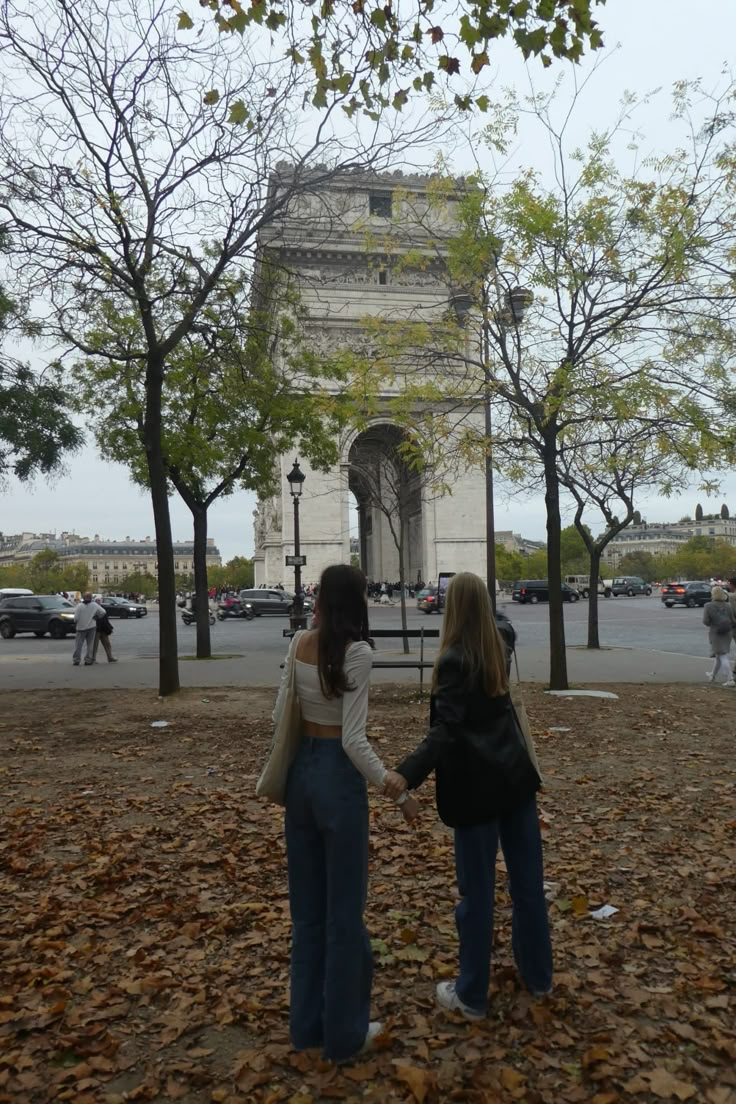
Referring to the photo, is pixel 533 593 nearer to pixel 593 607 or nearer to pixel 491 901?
pixel 593 607

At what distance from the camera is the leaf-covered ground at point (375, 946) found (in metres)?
3.34

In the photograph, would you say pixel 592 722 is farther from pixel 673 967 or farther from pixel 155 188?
pixel 155 188

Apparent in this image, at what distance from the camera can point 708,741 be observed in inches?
377

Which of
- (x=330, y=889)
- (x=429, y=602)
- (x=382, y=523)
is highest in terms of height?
(x=382, y=523)

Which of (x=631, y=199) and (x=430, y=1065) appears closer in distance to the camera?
(x=430, y=1065)

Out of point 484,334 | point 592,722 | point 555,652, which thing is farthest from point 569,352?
point 592,722

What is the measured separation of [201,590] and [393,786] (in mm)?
18320

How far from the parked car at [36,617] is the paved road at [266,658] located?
0.78 metres

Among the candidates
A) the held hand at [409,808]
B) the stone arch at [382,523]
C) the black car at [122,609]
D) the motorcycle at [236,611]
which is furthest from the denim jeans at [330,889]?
the black car at [122,609]

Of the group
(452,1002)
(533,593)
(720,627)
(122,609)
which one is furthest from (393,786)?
(533,593)

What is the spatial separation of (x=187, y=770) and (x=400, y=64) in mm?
6708

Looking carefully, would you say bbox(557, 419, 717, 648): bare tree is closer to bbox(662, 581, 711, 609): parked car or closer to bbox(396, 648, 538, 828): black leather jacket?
bbox(396, 648, 538, 828): black leather jacket

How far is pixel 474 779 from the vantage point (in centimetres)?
350

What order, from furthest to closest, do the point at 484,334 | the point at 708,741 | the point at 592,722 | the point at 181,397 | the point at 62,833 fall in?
the point at 181,397 → the point at 484,334 → the point at 592,722 → the point at 708,741 → the point at 62,833
